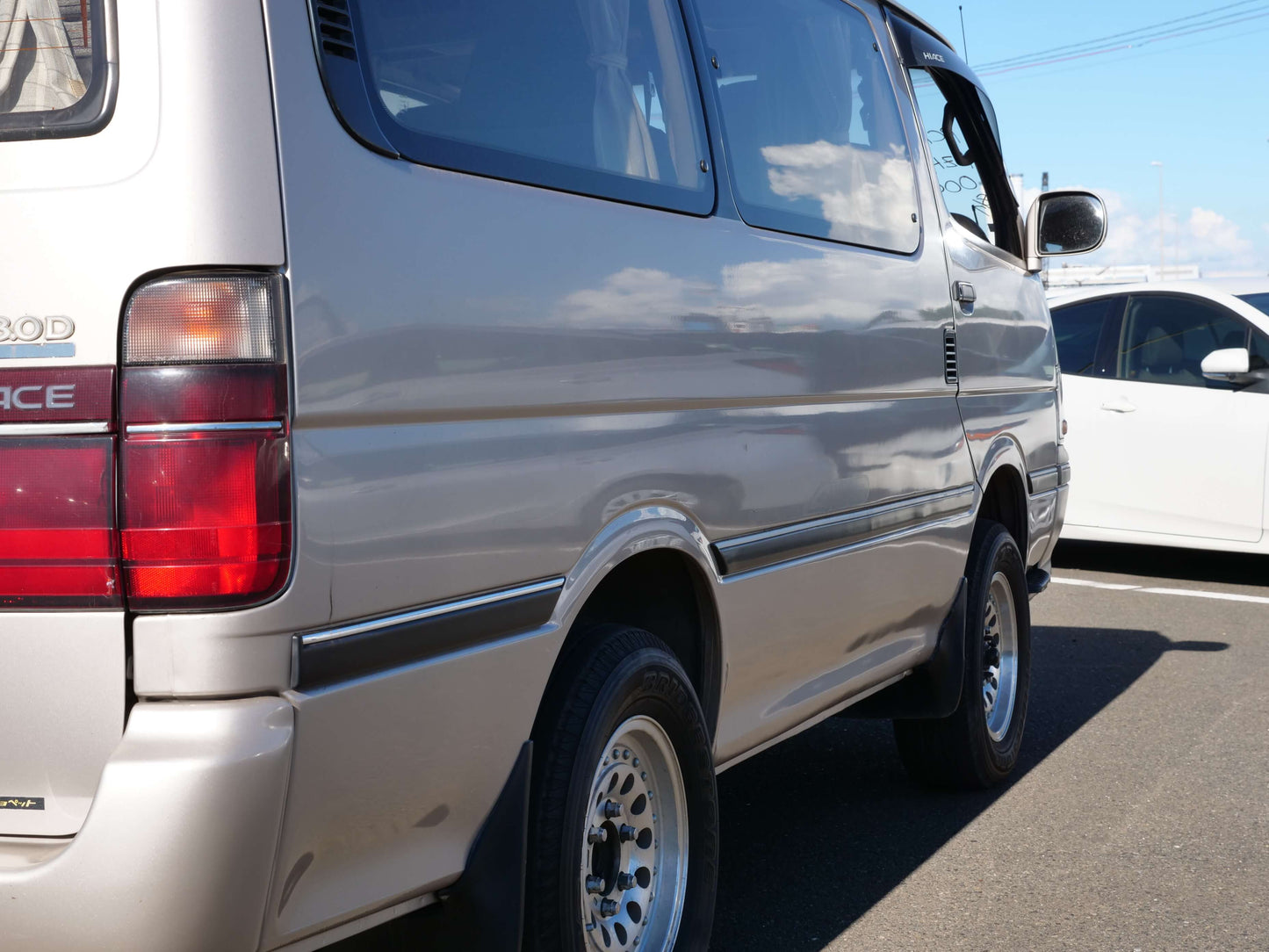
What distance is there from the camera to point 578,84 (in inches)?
98.3

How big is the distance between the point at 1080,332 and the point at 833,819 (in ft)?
17.2

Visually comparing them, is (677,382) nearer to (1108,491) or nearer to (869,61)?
(869,61)

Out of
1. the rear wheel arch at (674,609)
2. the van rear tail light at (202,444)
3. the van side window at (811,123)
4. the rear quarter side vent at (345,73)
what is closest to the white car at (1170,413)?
the van side window at (811,123)

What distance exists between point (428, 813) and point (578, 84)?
1268 mm

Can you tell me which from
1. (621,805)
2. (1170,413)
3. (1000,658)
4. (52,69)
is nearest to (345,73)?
(52,69)

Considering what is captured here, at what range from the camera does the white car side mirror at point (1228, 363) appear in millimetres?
7855

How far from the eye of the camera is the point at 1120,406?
27.3 ft

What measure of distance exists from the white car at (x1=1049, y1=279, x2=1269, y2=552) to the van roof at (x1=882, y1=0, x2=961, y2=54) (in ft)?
13.0

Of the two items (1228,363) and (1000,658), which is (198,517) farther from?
(1228,363)

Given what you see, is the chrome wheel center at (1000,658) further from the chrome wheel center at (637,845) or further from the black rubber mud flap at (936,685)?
the chrome wheel center at (637,845)

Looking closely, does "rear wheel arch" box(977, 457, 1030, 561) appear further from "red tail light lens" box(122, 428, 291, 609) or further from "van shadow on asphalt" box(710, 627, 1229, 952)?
"red tail light lens" box(122, 428, 291, 609)

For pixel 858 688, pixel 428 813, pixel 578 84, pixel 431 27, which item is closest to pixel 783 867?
pixel 858 688

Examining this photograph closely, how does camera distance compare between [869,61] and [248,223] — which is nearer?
[248,223]

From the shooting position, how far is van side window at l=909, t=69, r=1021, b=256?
171 inches
